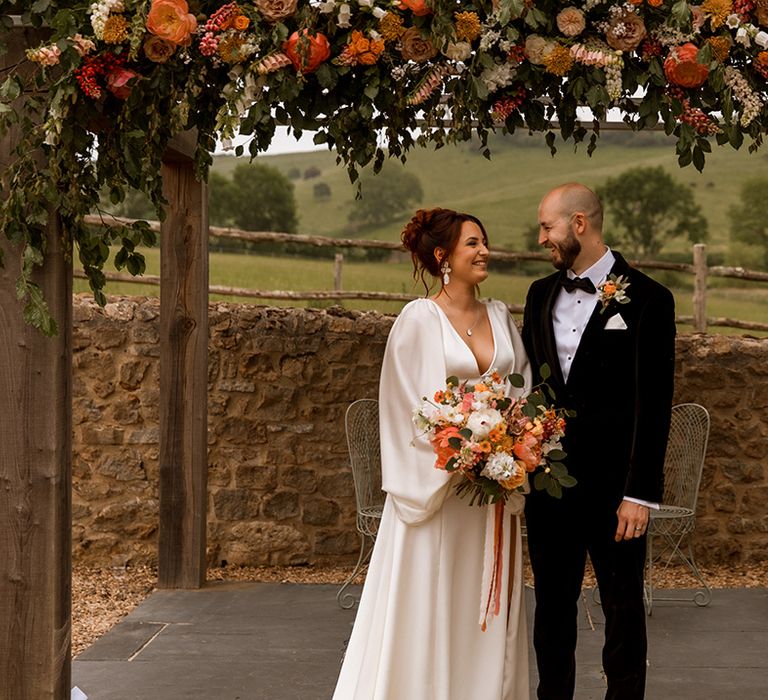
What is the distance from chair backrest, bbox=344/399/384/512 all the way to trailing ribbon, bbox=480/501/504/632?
2421 millimetres

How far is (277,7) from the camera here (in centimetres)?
326

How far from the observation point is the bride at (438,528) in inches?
149

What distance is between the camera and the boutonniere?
3613mm

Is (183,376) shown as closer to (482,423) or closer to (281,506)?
(281,506)

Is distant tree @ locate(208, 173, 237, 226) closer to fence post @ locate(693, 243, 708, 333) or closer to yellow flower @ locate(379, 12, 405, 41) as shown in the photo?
fence post @ locate(693, 243, 708, 333)

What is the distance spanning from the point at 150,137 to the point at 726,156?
3751cm

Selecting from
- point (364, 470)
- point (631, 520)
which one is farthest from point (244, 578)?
point (631, 520)

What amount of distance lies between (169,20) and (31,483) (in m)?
1.50

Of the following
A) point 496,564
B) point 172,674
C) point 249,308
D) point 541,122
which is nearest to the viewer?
point 541,122

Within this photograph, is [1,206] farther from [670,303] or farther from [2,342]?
[670,303]

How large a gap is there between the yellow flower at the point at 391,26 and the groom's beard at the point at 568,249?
34.8 inches

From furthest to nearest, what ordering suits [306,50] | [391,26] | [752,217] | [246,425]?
[752,217]
[246,425]
[391,26]
[306,50]

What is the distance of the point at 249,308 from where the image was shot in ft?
23.1

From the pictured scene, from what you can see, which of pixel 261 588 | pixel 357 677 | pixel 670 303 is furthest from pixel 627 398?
pixel 261 588
